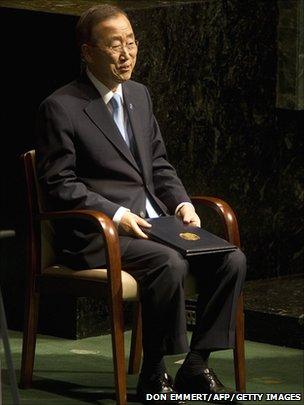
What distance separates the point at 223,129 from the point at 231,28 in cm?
53

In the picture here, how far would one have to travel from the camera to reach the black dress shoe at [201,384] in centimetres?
514

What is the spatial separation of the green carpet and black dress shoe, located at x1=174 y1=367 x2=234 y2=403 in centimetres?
20

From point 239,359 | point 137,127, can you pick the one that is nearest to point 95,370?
point 239,359

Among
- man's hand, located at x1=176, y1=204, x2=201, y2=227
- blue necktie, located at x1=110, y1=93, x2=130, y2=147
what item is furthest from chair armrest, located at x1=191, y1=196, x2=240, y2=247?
blue necktie, located at x1=110, y1=93, x2=130, y2=147

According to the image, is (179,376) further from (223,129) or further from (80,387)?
(223,129)

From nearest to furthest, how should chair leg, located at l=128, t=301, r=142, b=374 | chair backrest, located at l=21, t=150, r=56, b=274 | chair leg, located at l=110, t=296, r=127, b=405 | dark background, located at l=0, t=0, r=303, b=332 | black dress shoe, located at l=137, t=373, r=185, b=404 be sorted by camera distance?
chair leg, located at l=110, t=296, r=127, b=405 → black dress shoe, located at l=137, t=373, r=185, b=404 → chair backrest, located at l=21, t=150, r=56, b=274 → chair leg, located at l=128, t=301, r=142, b=374 → dark background, located at l=0, t=0, r=303, b=332

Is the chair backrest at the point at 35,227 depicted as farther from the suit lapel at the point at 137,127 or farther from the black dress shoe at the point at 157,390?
the black dress shoe at the point at 157,390

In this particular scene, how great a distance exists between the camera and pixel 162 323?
5051 millimetres

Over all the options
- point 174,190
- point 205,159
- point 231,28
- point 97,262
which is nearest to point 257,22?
point 231,28

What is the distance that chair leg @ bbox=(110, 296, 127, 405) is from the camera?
4.98 m

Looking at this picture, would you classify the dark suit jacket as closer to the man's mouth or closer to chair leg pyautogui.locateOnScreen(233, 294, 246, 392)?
the man's mouth

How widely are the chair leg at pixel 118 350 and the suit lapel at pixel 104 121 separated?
640 millimetres

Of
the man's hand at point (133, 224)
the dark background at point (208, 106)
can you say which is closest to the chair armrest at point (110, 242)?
the man's hand at point (133, 224)

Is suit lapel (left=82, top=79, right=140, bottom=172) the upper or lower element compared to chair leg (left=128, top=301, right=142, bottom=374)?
upper
